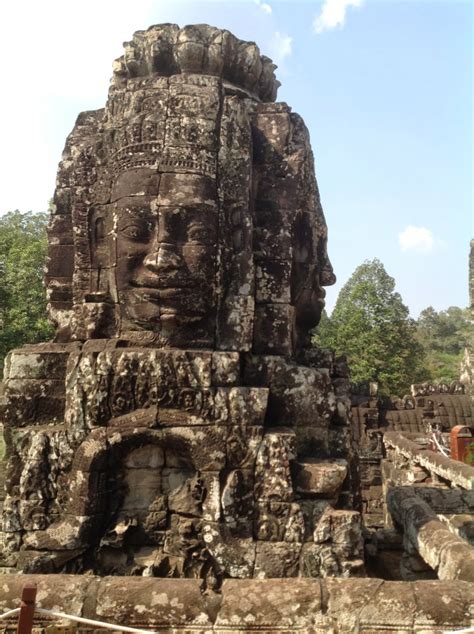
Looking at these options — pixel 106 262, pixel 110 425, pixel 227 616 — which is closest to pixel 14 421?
pixel 110 425

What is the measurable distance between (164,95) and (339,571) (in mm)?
→ 4294

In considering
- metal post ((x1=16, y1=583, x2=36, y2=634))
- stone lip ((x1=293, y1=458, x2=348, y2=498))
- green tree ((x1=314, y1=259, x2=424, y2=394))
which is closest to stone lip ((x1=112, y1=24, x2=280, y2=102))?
stone lip ((x1=293, y1=458, x2=348, y2=498))

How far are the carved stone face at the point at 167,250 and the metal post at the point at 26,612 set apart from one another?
264 cm

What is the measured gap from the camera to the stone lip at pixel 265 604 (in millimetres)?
3076

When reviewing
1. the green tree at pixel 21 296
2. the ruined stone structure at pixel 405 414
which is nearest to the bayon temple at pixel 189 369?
the ruined stone structure at pixel 405 414

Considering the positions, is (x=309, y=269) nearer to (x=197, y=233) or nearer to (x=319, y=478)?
(x=197, y=233)

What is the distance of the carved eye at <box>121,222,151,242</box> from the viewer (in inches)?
195

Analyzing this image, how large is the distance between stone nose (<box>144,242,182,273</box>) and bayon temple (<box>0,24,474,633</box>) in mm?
12

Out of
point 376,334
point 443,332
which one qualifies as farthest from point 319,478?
point 443,332

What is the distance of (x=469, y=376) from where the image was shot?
28.7 metres

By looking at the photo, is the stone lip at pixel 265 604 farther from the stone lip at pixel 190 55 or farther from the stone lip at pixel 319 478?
the stone lip at pixel 190 55

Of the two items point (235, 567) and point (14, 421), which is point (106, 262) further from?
point (235, 567)

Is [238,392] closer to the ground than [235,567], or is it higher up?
higher up

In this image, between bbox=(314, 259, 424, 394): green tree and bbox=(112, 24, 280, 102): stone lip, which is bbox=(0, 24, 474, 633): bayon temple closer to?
bbox=(112, 24, 280, 102): stone lip
